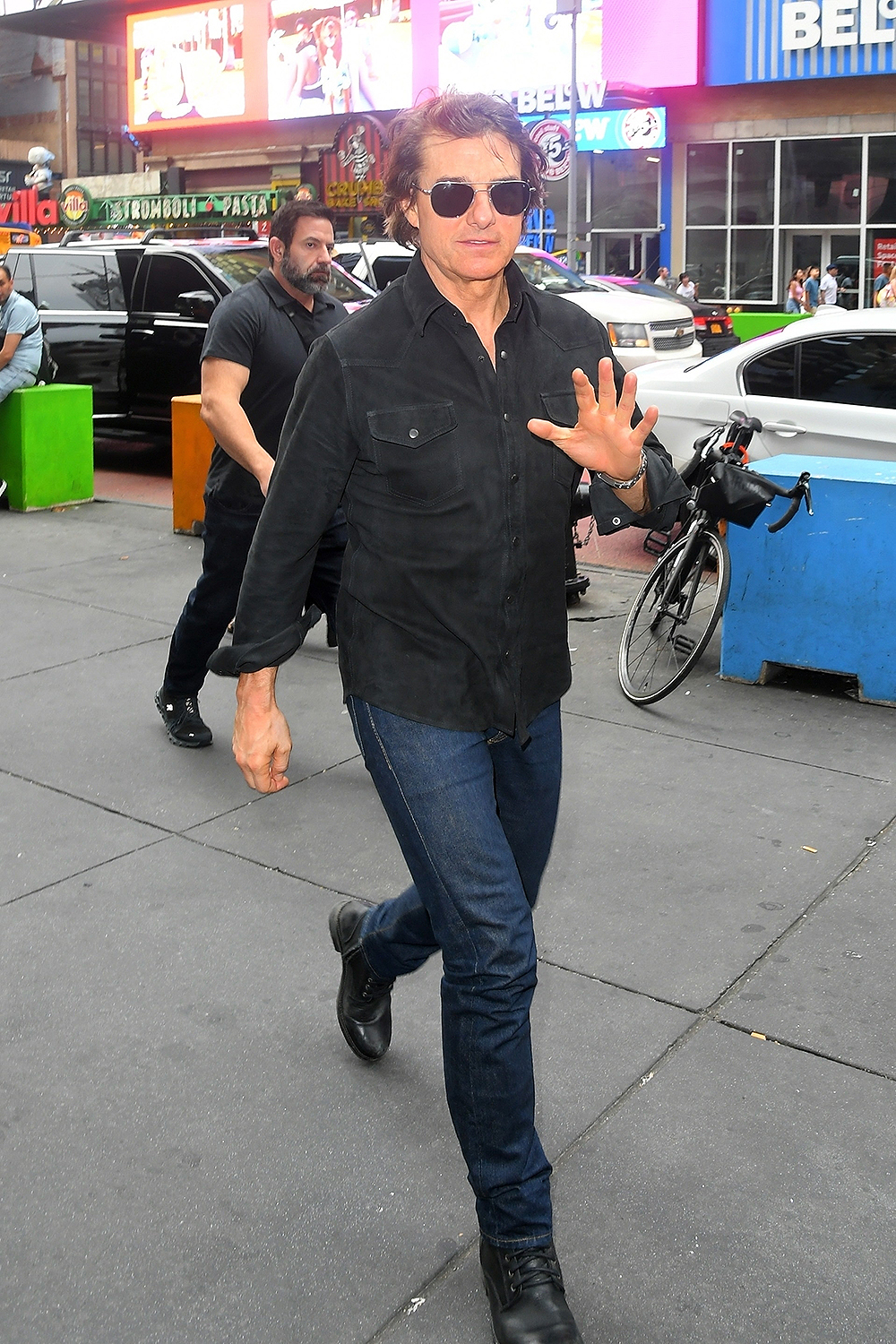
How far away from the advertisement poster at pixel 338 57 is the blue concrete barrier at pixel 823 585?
113 ft

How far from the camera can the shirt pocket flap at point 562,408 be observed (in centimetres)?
272

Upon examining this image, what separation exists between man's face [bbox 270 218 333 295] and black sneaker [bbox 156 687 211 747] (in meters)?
1.69

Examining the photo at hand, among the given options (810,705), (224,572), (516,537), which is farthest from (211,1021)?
(810,705)

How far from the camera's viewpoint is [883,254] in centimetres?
3064

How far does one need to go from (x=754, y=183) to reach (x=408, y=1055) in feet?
106

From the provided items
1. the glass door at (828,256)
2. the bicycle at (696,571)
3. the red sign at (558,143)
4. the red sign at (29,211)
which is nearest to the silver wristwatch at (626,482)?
the bicycle at (696,571)

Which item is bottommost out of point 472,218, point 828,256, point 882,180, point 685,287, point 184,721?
point 184,721

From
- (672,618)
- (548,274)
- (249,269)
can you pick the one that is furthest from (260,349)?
(548,274)

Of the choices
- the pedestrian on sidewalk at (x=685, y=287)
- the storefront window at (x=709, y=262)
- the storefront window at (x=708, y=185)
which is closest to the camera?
the pedestrian on sidewalk at (x=685, y=287)

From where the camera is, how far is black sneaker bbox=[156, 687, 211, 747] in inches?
229

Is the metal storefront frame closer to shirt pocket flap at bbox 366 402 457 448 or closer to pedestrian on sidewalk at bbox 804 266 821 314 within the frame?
pedestrian on sidewalk at bbox 804 266 821 314

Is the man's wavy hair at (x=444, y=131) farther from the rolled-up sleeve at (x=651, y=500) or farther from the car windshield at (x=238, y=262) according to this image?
the car windshield at (x=238, y=262)

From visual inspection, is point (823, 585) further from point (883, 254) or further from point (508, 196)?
point (883, 254)

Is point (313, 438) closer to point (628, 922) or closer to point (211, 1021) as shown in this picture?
point (211, 1021)
